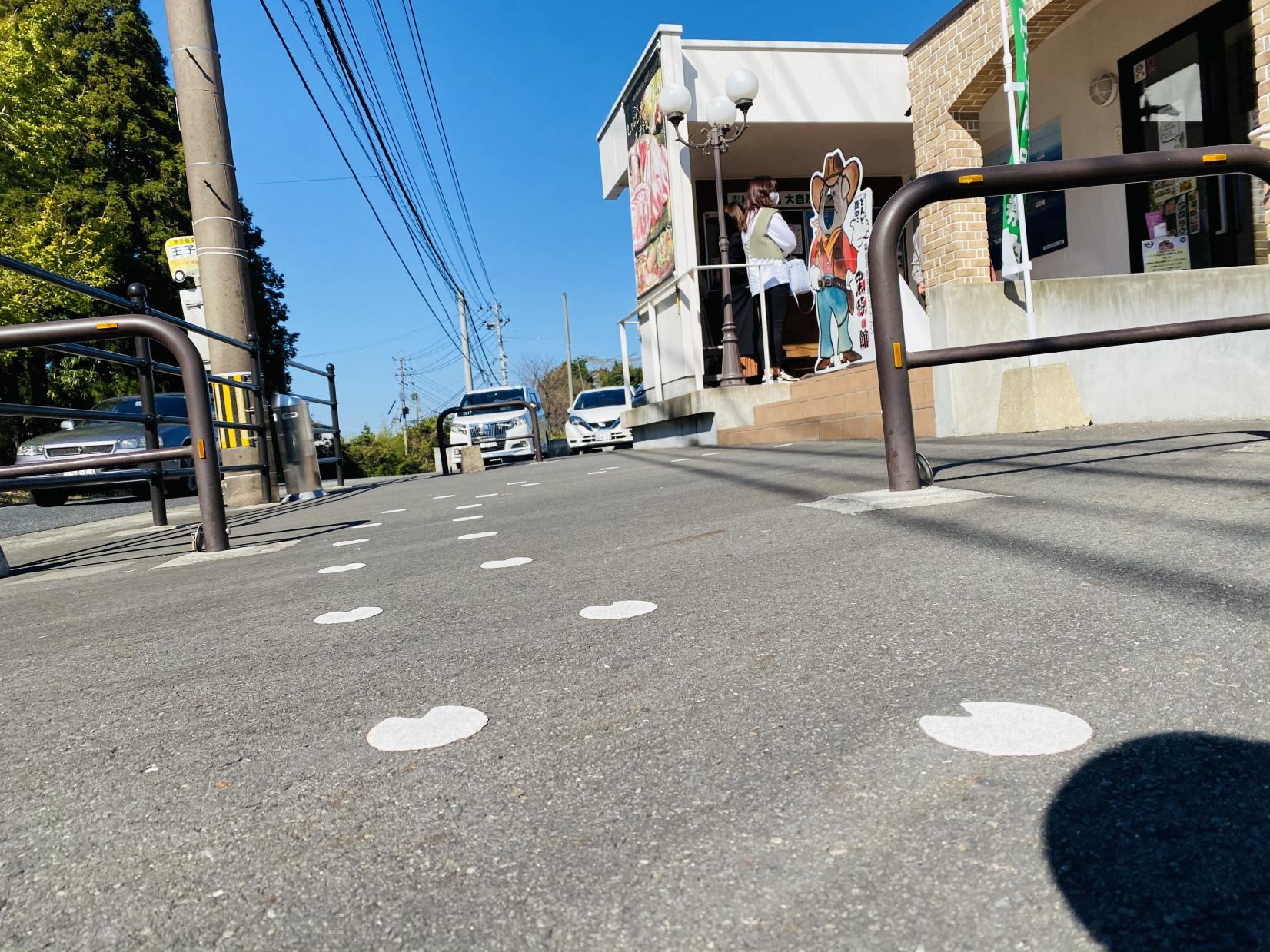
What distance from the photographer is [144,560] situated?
3.04 metres

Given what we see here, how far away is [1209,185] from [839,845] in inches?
313

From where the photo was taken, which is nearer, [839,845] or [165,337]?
[839,845]

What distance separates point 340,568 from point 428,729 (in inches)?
60.3

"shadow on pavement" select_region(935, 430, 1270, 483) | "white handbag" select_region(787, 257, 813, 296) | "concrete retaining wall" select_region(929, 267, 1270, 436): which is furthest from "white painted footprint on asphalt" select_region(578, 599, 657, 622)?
"white handbag" select_region(787, 257, 813, 296)

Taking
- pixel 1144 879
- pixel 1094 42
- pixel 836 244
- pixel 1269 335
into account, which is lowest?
pixel 1144 879

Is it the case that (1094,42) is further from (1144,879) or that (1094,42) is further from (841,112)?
(1144,879)

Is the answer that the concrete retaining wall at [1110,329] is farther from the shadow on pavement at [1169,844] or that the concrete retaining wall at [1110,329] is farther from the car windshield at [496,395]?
the car windshield at [496,395]

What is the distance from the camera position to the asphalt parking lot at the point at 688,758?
0.61 metres

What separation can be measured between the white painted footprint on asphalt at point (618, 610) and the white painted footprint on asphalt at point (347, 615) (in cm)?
47

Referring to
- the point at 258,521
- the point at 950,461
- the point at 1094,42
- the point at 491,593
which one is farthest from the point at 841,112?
the point at 491,593

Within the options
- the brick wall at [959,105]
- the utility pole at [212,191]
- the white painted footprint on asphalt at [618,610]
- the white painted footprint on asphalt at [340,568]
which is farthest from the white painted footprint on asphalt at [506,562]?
the brick wall at [959,105]

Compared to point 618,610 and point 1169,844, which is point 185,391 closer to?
point 618,610

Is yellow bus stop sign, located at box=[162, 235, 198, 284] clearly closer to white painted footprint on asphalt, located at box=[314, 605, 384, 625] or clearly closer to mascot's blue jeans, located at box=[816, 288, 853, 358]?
mascot's blue jeans, located at box=[816, 288, 853, 358]

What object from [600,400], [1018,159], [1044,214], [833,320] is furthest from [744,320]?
[1018,159]
